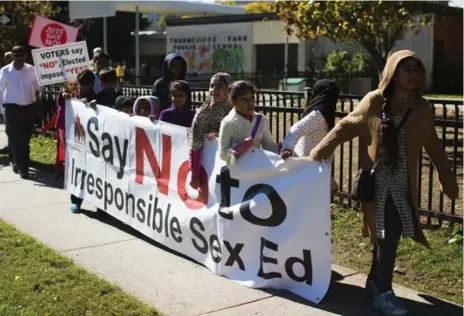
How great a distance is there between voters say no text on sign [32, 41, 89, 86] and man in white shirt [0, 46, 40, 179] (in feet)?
1.44

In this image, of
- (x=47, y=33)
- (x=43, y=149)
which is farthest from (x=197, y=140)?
(x=43, y=149)

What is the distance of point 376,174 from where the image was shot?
429 centimetres

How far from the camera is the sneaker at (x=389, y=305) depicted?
4277 millimetres

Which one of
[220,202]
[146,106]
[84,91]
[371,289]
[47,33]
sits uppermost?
[47,33]

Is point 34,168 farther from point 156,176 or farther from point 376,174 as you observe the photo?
point 376,174

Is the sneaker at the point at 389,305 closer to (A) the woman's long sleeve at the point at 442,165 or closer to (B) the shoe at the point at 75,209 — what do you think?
(A) the woman's long sleeve at the point at 442,165

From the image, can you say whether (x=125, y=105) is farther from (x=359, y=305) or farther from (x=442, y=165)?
(x=442, y=165)

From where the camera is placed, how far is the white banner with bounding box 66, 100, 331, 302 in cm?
452

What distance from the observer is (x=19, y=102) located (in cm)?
954

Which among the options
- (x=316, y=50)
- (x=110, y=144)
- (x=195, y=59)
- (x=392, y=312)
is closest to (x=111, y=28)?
(x=195, y=59)

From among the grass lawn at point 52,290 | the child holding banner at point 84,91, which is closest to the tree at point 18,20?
the child holding banner at point 84,91

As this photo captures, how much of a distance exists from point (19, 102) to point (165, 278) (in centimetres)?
541

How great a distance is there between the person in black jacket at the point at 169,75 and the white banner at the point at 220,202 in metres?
0.55

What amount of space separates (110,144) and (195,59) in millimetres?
30664
